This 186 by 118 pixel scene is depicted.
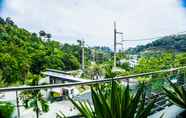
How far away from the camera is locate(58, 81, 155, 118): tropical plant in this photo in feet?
6.48

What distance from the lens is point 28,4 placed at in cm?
5147

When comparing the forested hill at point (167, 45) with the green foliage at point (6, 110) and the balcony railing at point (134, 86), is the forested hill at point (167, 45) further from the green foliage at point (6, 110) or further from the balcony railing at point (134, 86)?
the green foliage at point (6, 110)

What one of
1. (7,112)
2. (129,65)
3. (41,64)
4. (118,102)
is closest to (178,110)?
(118,102)

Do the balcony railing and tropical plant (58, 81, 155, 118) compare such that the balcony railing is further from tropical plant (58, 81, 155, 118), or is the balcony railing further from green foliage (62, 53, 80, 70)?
green foliage (62, 53, 80, 70)

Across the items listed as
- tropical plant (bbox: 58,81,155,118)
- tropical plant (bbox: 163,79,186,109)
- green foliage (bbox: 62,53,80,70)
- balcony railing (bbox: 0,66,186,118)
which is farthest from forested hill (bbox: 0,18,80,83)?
tropical plant (bbox: 58,81,155,118)

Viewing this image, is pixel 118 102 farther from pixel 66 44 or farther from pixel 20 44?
pixel 66 44

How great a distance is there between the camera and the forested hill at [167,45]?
24.0 m

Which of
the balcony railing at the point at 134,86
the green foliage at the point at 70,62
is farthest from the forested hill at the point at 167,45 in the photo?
the balcony railing at the point at 134,86

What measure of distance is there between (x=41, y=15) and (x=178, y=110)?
58522 mm

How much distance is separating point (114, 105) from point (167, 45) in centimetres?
3155

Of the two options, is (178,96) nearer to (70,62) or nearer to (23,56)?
(23,56)

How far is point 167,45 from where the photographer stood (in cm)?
3253

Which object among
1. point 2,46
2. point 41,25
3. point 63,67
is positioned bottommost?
point 63,67

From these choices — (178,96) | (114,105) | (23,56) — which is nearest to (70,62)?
(23,56)
